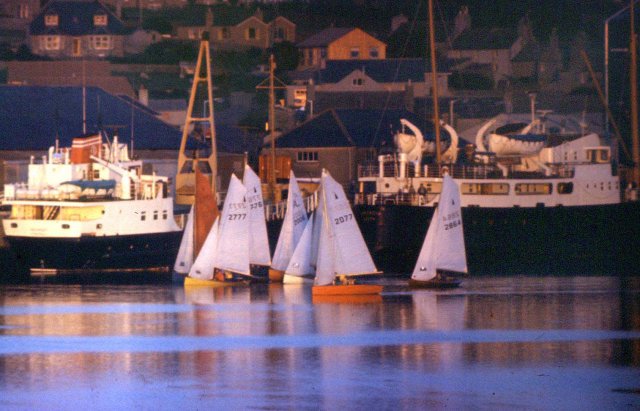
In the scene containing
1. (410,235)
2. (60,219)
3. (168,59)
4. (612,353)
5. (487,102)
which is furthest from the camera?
(168,59)

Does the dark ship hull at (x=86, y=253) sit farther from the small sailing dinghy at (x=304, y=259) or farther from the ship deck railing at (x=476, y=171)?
the ship deck railing at (x=476, y=171)

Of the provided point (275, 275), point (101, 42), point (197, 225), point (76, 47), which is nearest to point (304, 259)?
point (275, 275)

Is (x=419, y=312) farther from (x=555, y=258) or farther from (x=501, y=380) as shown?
(x=555, y=258)

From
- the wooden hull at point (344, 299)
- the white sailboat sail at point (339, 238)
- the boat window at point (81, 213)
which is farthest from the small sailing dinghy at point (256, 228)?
the white sailboat sail at point (339, 238)

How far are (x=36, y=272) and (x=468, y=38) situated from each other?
8864 cm

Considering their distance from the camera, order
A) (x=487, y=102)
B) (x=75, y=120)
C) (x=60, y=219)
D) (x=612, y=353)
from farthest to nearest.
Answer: (x=487, y=102), (x=75, y=120), (x=60, y=219), (x=612, y=353)

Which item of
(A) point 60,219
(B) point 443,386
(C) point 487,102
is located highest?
(C) point 487,102

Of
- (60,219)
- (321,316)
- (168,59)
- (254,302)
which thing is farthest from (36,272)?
(168,59)

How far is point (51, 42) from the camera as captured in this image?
157 meters

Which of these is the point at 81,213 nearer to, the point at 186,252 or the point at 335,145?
the point at 186,252

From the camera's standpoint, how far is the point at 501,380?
143 feet

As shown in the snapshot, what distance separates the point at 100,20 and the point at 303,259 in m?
98.7

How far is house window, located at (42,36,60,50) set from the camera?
156m

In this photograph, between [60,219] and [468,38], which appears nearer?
[60,219]
